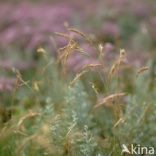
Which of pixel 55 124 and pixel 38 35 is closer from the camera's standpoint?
pixel 55 124

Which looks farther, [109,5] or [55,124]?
[109,5]

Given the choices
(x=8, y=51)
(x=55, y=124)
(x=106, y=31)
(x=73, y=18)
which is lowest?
(x=55, y=124)


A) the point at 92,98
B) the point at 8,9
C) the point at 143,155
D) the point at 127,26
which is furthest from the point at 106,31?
the point at 143,155

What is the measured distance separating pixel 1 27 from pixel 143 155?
363cm

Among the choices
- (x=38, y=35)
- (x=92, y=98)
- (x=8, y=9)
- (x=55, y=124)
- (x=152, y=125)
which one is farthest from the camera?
(x=8, y=9)

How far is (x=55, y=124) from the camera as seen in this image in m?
1.23

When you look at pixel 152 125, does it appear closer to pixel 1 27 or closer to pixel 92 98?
pixel 92 98

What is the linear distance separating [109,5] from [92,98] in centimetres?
→ 288

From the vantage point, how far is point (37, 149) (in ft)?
4.73

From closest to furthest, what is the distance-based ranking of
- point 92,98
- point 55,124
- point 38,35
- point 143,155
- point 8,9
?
1. point 55,124
2. point 143,155
3. point 92,98
4. point 38,35
5. point 8,9

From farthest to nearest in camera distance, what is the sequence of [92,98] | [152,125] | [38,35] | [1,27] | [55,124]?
[1,27] < [38,35] < [92,98] < [152,125] < [55,124]

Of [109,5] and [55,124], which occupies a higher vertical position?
[109,5]

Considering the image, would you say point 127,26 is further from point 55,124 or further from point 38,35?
point 55,124

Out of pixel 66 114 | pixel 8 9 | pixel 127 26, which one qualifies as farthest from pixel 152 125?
pixel 8 9
